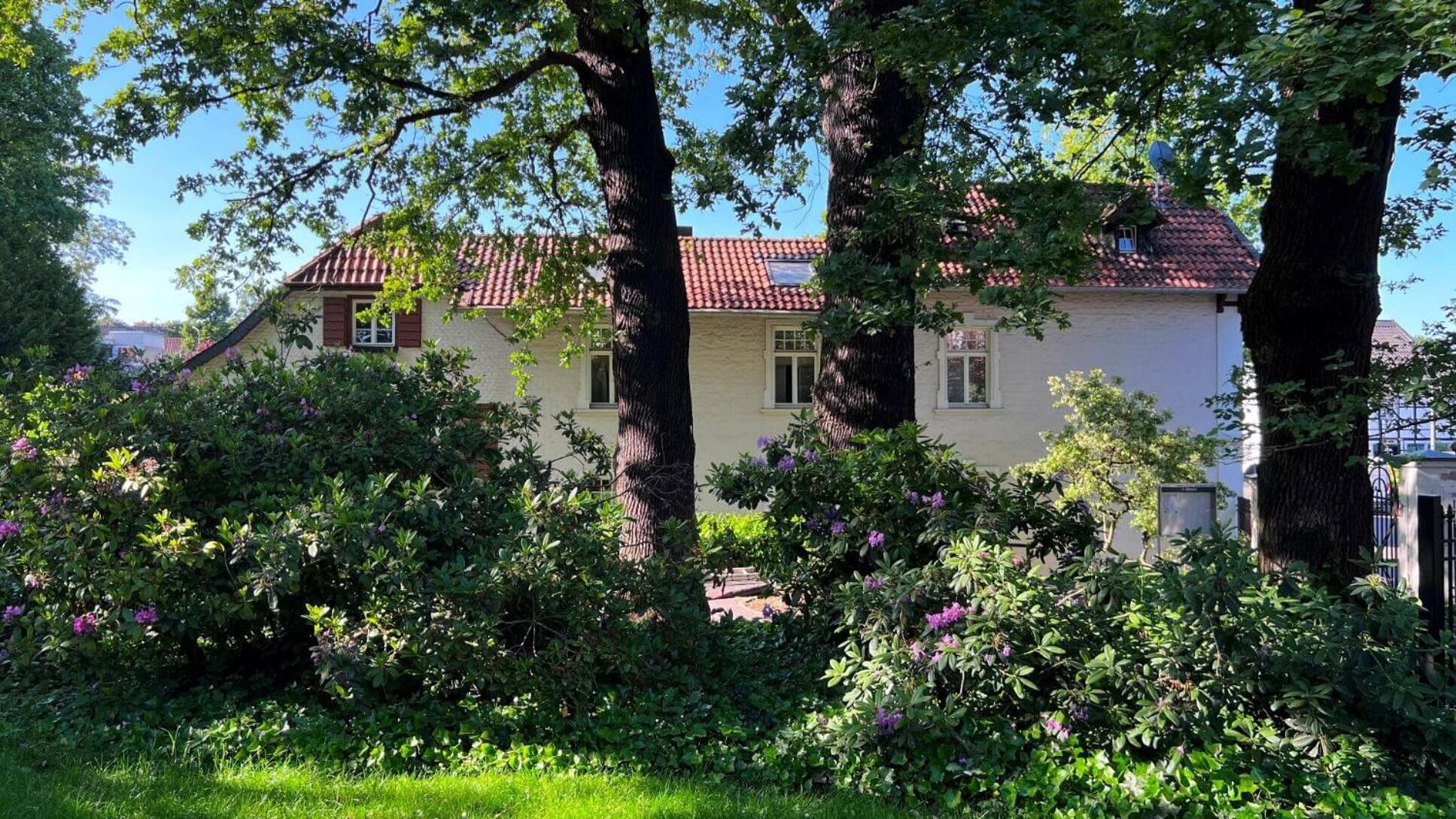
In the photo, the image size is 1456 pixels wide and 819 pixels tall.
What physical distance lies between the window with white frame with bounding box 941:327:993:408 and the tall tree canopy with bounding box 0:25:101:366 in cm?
2031

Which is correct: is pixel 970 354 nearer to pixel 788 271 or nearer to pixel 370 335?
pixel 788 271

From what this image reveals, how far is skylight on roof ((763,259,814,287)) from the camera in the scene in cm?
1925

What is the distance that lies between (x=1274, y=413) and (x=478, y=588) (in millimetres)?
4775

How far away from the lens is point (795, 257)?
67.5ft

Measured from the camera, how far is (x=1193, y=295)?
18.9m

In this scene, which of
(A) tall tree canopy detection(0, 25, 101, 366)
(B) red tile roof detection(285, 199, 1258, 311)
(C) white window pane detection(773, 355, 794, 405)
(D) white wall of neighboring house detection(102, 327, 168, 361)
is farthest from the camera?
(D) white wall of neighboring house detection(102, 327, 168, 361)

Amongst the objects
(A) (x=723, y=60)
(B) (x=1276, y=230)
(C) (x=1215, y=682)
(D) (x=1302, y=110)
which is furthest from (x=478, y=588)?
(A) (x=723, y=60)

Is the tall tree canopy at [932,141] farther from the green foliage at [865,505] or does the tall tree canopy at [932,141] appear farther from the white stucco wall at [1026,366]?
the white stucco wall at [1026,366]

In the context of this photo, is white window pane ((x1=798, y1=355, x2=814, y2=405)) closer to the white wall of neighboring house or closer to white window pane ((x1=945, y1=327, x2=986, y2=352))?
white window pane ((x1=945, y1=327, x2=986, y2=352))

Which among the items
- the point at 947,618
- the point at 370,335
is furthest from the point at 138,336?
the point at 947,618

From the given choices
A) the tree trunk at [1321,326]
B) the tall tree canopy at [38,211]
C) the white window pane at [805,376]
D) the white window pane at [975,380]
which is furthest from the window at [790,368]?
the tall tree canopy at [38,211]

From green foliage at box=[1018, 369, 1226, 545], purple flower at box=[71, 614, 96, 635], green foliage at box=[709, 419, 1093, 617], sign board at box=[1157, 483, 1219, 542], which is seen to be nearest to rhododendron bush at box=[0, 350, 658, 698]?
purple flower at box=[71, 614, 96, 635]

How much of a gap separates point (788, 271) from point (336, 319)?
9333mm

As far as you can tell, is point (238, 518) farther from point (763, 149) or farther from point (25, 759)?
point (763, 149)
